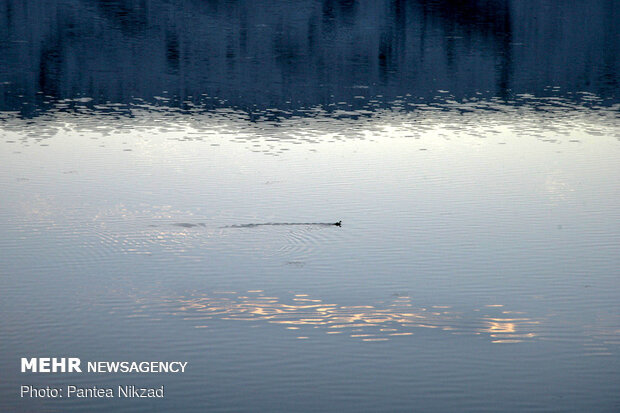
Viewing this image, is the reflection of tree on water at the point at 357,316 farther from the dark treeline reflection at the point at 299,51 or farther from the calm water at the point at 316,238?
the dark treeline reflection at the point at 299,51

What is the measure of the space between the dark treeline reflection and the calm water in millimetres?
766

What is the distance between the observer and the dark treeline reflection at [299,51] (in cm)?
7631

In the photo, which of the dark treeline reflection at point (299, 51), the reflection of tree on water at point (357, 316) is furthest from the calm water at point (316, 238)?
the dark treeline reflection at point (299, 51)

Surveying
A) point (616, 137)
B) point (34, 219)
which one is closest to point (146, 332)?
point (34, 219)

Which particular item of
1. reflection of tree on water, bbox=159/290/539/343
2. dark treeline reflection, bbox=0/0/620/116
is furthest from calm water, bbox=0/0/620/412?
dark treeline reflection, bbox=0/0/620/116

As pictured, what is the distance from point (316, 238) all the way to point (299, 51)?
7255 cm

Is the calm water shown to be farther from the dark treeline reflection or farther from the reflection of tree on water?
the dark treeline reflection

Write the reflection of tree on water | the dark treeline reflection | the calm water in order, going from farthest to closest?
the dark treeline reflection
the reflection of tree on water
the calm water

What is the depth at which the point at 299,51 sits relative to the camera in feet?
345

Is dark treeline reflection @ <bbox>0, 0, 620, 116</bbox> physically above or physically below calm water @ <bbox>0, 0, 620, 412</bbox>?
above

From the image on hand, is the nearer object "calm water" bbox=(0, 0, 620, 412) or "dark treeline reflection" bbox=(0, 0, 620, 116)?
"calm water" bbox=(0, 0, 620, 412)

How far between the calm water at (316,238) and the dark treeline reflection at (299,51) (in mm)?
766

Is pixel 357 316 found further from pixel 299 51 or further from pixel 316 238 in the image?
pixel 299 51

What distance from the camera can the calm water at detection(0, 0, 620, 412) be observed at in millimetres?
23469
